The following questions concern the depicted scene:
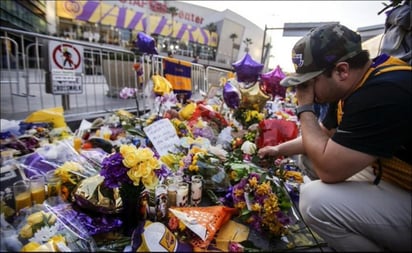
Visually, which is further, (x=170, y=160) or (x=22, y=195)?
(x=170, y=160)

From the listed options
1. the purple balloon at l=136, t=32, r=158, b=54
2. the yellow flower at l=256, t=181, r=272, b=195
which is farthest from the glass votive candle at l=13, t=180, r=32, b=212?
the purple balloon at l=136, t=32, r=158, b=54

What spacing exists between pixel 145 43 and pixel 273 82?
2.08 metres

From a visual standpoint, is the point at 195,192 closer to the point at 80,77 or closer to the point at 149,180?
the point at 149,180

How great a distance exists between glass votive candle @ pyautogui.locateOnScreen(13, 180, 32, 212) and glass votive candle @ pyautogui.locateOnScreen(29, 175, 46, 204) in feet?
0.08

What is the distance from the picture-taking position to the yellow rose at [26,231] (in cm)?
103

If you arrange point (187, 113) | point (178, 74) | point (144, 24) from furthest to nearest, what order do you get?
point (144, 24)
point (178, 74)
point (187, 113)

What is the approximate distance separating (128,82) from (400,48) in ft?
18.6

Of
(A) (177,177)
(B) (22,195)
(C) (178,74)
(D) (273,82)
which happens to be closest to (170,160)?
(A) (177,177)

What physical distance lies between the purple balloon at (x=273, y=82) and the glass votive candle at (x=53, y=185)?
8.22 ft

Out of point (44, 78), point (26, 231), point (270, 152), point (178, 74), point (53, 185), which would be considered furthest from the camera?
point (178, 74)

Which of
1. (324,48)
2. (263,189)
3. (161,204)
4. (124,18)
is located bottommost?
(161,204)

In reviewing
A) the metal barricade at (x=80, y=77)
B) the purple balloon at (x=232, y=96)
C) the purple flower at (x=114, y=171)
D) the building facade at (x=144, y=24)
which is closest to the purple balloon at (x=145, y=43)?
Result: the metal barricade at (x=80, y=77)

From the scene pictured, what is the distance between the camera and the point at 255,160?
1.99 m

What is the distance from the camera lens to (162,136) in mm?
2201
